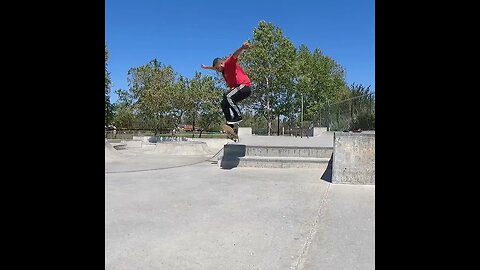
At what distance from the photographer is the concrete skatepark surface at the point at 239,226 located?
2.72m

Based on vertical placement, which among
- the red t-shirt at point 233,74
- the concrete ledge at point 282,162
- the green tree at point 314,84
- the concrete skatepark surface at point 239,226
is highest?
the green tree at point 314,84

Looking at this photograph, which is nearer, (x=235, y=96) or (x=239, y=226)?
(x=239, y=226)

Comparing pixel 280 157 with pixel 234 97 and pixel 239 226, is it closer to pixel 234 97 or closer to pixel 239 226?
pixel 234 97

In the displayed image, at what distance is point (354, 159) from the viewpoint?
21.4ft

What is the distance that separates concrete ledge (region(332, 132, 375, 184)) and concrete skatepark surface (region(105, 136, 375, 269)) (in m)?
0.29

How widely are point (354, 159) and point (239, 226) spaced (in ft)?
12.1

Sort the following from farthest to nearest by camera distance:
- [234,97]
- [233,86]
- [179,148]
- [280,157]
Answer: [179,148] < [280,157] < [233,86] < [234,97]

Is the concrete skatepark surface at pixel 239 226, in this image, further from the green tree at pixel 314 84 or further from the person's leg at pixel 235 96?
the green tree at pixel 314 84

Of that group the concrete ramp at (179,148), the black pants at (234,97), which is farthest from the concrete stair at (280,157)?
the concrete ramp at (179,148)

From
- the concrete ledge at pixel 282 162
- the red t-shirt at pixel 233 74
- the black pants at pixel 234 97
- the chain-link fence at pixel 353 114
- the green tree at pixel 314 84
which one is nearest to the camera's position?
the black pants at pixel 234 97

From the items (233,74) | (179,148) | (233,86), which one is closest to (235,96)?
(233,86)

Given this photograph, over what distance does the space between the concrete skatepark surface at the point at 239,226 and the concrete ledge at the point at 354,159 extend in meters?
0.29

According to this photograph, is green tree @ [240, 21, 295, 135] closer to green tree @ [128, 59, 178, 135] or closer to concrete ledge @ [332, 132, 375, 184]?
green tree @ [128, 59, 178, 135]

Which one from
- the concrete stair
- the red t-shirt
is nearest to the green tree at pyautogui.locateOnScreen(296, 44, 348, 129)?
the concrete stair
